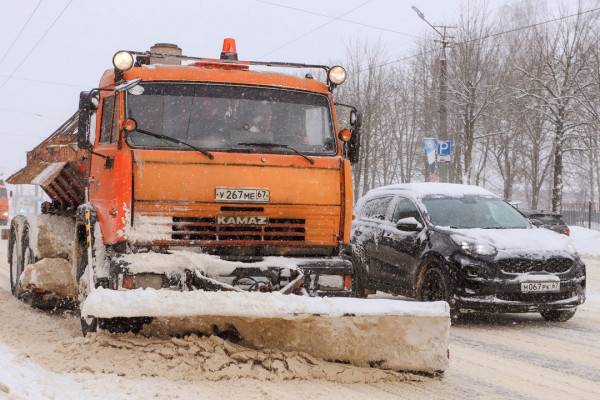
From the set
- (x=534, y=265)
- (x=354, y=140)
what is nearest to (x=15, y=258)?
(x=354, y=140)

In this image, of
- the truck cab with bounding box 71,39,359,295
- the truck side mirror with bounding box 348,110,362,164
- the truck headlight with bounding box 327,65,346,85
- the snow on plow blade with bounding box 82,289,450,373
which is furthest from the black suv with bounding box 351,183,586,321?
the snow on plow blade with bounding box 82,289,450,373

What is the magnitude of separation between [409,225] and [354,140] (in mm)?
2714

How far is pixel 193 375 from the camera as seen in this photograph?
5832 millimetres

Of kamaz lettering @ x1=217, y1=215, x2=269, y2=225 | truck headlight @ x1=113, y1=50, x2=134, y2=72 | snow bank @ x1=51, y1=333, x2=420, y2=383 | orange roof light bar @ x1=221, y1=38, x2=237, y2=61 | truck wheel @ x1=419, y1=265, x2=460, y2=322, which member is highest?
orange roof light bar @ x1=221, y1=38, x2=237, y2=61

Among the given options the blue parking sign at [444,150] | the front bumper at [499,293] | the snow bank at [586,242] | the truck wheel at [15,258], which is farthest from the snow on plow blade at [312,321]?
the snow bank at [586,242]

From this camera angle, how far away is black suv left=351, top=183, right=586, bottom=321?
9109 mm

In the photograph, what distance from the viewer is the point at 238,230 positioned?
6.85 meters

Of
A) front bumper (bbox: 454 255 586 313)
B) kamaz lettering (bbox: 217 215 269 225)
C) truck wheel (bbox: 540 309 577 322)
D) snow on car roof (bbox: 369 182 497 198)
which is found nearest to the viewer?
kamaz lettering (bbox: 217 215 269 225)

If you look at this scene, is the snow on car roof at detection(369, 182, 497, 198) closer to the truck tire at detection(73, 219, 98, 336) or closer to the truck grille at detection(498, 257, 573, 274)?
the truck grille at detection(498, 257, 573, 274)

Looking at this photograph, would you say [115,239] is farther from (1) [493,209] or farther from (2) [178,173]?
(1) [493,209]

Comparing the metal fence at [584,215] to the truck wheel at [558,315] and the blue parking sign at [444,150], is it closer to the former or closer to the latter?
the blue parking sign at [444,150]

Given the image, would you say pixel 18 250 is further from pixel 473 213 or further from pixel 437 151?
pixel 437 151

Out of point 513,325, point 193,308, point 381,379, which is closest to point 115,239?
point 193,308

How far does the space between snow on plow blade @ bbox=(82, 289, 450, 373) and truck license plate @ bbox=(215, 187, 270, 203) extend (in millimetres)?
1114
